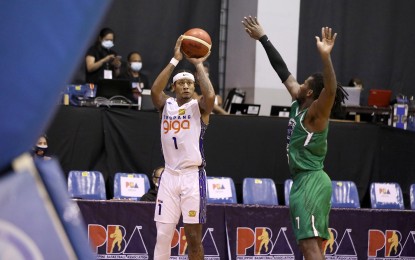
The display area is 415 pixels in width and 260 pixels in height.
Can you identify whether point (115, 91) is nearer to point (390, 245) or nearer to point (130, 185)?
point (130, 185)

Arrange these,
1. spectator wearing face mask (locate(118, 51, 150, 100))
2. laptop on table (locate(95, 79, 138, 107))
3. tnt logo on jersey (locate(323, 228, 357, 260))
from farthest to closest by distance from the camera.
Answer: spectator wearing face mask (locate(118, 51, 150, 100)) → laptop on table (locate(95, 79, 138, 107)) → tnt logo on jersey (locate(323, 228, 357, 260))

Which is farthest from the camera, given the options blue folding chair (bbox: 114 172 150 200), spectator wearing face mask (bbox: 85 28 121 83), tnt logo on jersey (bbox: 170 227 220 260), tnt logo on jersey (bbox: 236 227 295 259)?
spectator wearing face mask (bbox: 85 28 121 83)

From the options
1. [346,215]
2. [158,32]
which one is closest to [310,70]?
[158,32]

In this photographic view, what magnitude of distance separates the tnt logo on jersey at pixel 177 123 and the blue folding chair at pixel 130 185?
2755mm

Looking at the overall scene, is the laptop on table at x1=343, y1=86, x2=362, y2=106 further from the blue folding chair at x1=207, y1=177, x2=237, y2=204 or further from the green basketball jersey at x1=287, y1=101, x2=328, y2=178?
the green basketball jersey at x1=287, y1=101, x2=328, y2=178

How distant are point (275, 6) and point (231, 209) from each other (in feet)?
20.0

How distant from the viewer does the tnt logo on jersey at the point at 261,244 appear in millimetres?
9266

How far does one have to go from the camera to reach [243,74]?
14.8 meters

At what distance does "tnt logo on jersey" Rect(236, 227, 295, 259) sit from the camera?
9.27 metres

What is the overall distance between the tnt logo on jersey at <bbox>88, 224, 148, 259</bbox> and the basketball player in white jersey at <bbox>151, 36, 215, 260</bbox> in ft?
5.01

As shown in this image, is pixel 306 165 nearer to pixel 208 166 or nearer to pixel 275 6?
pixel 208 166

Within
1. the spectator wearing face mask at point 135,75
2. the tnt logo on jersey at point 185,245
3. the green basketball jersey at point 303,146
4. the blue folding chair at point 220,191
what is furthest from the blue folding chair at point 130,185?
the green basketball jersey at point 303,146

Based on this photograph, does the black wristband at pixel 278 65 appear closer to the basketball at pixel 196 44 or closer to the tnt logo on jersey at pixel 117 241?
the basketball at pixel 196 44

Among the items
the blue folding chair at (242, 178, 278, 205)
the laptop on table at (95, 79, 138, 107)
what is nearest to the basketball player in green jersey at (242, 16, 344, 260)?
the blue folding chair at (242, 178, 278, 205)
